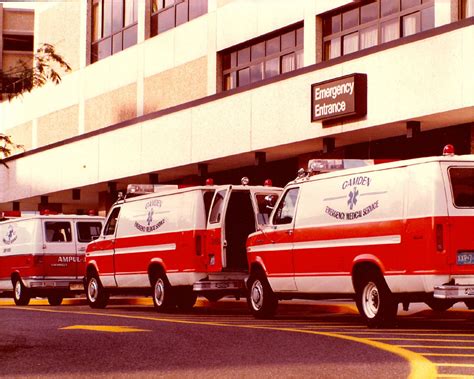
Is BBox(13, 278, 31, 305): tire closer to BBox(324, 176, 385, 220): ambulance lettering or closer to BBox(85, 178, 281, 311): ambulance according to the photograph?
BBox(85, 178, 281, 311): ambulance

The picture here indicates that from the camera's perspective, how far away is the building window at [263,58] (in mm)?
31547

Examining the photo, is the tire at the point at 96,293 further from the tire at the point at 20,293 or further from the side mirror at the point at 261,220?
the side mirror at the point at 261,220

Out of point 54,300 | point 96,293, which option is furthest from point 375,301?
point 54,300

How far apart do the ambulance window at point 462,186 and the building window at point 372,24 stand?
11.1 m

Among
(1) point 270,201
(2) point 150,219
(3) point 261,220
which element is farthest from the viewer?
(2) point 150,219

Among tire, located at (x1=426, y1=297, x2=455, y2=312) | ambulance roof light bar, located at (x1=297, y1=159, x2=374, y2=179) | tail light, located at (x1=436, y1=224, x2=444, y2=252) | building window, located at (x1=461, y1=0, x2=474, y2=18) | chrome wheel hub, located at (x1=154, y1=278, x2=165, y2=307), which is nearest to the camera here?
tail light, located at (x1=436, y1=224, x2=444, y2=252)

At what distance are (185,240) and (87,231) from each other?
22.0 feet

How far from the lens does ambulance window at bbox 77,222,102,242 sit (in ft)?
89.7

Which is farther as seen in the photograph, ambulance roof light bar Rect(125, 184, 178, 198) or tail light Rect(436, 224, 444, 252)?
ambulance roof light bar Rect(125, 184, 178, 198)

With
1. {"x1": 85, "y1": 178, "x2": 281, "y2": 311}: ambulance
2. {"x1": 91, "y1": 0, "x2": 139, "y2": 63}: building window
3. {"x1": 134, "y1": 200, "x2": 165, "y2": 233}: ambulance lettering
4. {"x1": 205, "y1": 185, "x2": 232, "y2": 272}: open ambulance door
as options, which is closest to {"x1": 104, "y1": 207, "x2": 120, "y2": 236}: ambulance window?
{"x1": 85, "y1": 178, "x2": 281, "y2": 311}: ambulance

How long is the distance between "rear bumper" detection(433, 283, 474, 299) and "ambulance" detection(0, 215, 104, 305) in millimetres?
13255

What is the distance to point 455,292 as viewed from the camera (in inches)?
584

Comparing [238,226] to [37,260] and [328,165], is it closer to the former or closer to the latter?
[328,165]

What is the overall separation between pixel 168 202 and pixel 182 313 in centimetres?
202
